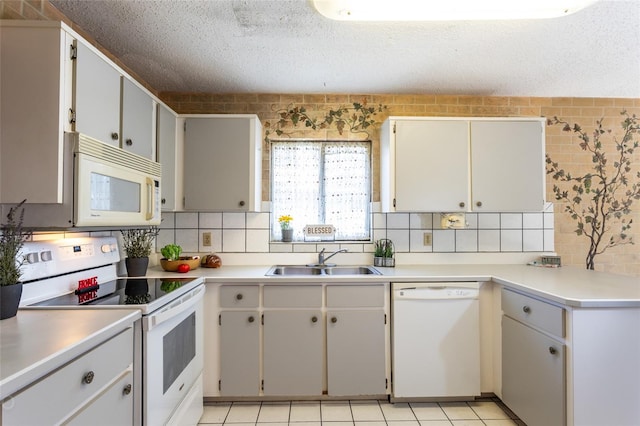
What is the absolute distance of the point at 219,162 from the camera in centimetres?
234

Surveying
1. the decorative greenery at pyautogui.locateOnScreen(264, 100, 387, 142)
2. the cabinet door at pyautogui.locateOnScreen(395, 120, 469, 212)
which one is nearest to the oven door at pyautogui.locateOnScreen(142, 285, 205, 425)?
the decorative greenery at pyautogui.locateOnScreen(264, 100, 387, 142)

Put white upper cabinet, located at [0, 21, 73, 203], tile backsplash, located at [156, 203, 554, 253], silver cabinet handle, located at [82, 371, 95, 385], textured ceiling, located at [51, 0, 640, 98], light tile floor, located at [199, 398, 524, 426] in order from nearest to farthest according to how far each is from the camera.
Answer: silver cabinet handle, located at [82, 371, 95, 385], white upper cabinet, located at [0, 21, 73, 203], textured ceiling, located at [51, 0, 640, 98], light tile floor, located at [199, 398, 524, 426], tile backsplash, located at [156, 203, 554, 253]

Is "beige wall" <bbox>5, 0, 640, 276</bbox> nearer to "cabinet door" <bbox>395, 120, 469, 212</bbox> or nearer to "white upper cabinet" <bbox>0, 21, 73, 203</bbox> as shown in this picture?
"cabinet door" <bbox>395, 120, 469, 212</bbox>

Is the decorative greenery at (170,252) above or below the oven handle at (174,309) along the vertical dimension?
above

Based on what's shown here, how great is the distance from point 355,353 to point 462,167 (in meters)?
1.54

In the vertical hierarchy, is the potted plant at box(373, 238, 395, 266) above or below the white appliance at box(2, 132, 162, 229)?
below

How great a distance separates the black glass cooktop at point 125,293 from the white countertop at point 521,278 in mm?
275

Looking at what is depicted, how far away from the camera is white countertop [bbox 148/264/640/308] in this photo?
153 centimetres

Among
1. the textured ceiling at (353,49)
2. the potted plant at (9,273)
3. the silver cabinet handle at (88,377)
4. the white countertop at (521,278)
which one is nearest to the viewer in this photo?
the silver cabinet handle at (88,377)

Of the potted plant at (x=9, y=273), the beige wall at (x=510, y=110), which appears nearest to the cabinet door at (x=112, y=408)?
the potted plant at (x=9, y=273)

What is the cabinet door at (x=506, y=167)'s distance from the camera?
2.36 metres

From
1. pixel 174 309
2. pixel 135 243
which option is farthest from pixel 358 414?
pixel 135 243

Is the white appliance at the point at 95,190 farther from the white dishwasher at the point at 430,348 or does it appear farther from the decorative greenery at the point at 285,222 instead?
the white dishwasher at the point at 430,348

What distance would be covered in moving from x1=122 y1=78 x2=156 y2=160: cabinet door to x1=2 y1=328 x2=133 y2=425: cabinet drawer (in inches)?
42.3
